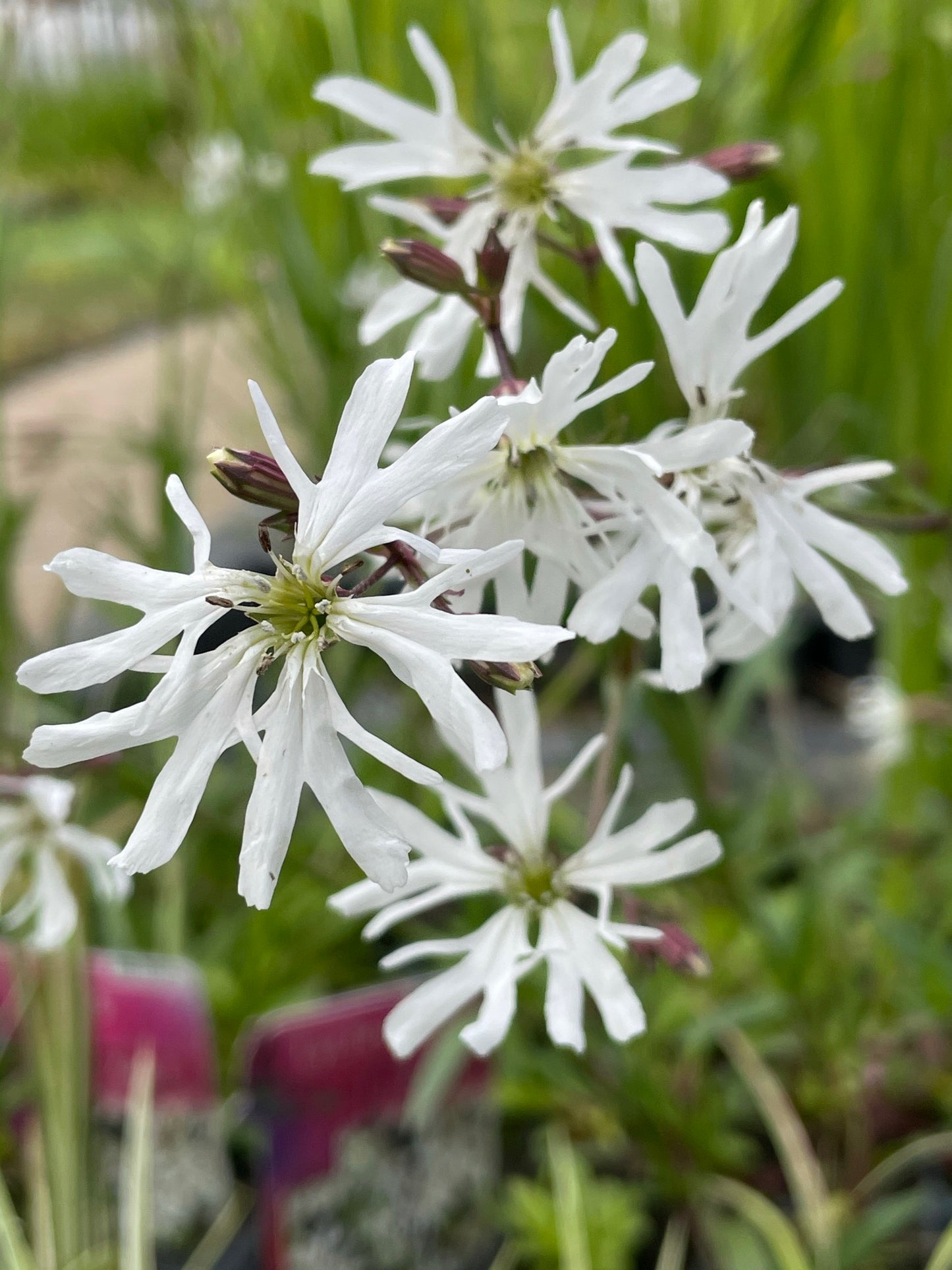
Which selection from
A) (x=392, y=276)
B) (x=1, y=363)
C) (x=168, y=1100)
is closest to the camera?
(x=168, y=1100)

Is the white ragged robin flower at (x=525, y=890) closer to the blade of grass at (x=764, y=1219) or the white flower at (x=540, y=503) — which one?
the white flower at (x=540, y=503)

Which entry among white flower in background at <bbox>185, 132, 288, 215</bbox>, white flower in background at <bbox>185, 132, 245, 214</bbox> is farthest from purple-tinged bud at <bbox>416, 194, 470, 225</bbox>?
white flower in background at <bbox>185, 132, 245, 214</bbox>

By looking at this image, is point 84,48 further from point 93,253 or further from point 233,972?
point 233,972

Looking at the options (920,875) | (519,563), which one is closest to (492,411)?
(519,563)

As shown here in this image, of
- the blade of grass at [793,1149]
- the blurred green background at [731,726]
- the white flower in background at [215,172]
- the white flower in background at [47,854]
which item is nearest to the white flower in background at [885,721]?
the blurred green background at [731,726]

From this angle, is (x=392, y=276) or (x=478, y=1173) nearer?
(x=478, y=1173)

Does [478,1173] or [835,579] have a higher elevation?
[835,579]

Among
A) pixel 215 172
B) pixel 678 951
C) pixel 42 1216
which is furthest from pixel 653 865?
pixel 215 172

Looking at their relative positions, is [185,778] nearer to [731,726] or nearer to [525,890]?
[525,890]
